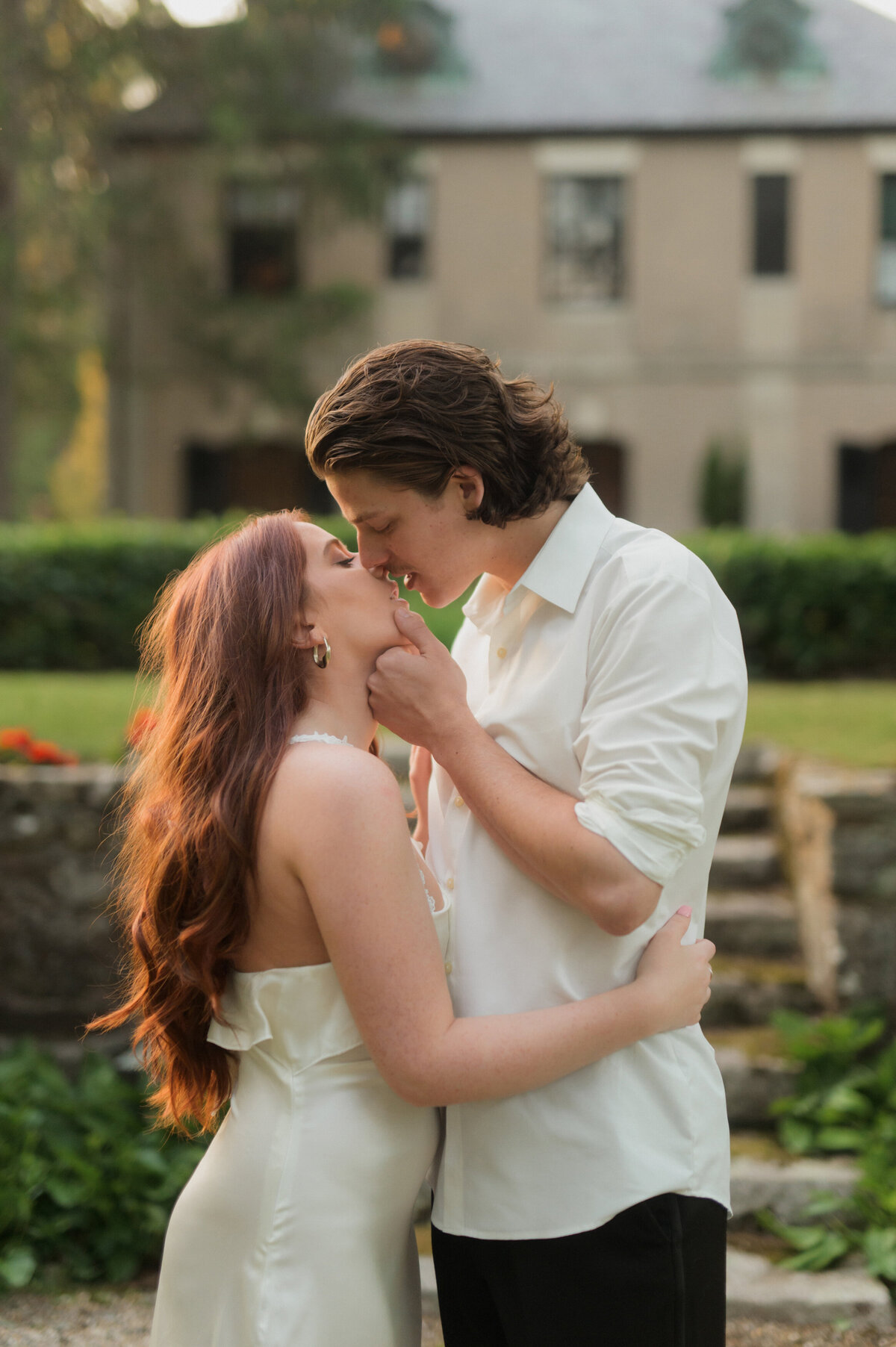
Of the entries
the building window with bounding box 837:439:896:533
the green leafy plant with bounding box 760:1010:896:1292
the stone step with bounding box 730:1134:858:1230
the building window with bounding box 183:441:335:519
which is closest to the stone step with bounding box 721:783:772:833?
the green leafy plant with bounding box 760:1010:896:1292

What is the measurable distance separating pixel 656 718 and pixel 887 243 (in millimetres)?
16605

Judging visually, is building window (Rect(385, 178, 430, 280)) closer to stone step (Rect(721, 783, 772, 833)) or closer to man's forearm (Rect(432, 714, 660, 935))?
stone step (Rect(721, 783, 772, 833))

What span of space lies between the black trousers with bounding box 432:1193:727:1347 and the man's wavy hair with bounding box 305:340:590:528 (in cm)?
105

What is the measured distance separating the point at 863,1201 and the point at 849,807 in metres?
1.29

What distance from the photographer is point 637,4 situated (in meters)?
17.5

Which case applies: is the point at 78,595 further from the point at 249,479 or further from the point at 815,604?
the point at 249,479

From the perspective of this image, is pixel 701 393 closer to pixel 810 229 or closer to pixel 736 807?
pixel 810 229

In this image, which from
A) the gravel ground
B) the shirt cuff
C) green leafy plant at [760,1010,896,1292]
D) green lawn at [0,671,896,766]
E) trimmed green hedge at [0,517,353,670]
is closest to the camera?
the shirt cuff

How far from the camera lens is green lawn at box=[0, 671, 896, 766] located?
526cm

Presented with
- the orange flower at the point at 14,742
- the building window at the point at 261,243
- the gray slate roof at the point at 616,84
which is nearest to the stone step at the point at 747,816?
the orange flower at the point at 14,742

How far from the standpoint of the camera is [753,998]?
432 cm

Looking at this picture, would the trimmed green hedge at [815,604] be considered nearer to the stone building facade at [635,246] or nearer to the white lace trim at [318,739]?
the stone building facade at [635,246]

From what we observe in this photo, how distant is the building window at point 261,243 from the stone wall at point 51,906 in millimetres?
13391

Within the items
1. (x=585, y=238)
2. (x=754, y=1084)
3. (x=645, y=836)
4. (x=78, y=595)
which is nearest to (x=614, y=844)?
(x=645, y=836)
